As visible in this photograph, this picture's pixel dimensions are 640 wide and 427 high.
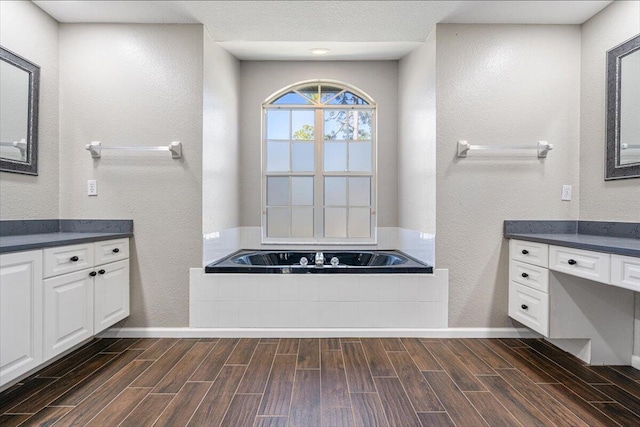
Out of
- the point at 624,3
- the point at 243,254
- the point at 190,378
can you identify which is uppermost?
the point at 624,3

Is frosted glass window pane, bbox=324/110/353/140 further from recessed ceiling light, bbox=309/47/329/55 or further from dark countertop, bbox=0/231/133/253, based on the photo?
dark countertop, bbox=0/231/133/253

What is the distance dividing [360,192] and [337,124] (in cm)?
76

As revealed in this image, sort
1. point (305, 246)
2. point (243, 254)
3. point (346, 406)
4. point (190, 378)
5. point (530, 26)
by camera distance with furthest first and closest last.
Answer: point (305, 246) < point (243, 254) < point (530, 26) < point (190, 378) < point (346, 406)

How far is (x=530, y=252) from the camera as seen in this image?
95.1 inches

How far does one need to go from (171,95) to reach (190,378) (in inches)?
80.1

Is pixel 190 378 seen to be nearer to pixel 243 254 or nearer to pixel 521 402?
pixel 243 254

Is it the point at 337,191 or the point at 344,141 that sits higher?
the point at 344,141

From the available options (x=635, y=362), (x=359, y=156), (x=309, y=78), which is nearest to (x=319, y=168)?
(x=359, y=156)

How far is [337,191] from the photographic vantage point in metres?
3.66

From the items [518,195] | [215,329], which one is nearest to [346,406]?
[215,329]

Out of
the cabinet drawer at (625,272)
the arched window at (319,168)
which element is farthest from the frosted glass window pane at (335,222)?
the cabinet drawer at (625,272)

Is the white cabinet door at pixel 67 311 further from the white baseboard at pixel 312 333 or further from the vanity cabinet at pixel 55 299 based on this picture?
the white baseboard at pixel 312 333

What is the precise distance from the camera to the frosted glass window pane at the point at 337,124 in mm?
3625

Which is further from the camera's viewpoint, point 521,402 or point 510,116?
point 510,116
